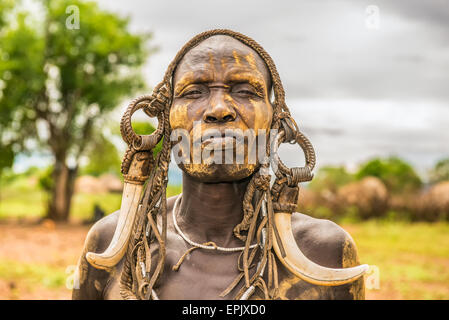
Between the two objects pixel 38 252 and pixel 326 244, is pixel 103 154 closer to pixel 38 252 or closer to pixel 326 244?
pixel 38 252

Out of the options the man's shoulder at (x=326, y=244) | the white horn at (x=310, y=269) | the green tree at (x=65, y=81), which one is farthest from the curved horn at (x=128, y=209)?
the green tree at (x=65, y=81)

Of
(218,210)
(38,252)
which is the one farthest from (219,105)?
(38,252)

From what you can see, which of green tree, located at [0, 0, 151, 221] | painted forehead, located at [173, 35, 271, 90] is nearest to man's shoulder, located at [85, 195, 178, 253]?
painted forehead, located at [173, 35, 271, 90]

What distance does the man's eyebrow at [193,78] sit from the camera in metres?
2.55

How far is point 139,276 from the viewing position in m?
2.54

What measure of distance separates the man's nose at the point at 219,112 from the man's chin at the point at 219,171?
229mm

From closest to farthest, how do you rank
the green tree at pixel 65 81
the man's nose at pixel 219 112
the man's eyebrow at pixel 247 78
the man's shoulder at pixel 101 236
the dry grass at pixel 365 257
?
the man's nose at pixel 219 112 → the man's eyebrow at pixel 247 78 → the man's shoulder at pixel 101 236 → the dry grass at pixel 365 257 → the green tree at pixel 65 81

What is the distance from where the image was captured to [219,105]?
2441 millimetres

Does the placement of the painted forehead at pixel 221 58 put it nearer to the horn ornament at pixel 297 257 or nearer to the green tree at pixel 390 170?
the horn ornament at pixel 297 257

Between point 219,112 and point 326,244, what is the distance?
926 millimetres

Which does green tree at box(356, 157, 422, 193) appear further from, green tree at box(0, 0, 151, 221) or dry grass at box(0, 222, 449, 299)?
green tree at box(0, 0, 151, 221)

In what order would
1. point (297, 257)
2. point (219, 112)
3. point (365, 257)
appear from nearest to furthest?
1. point (219, 112)
2. point (297, 257)
3. point (365, 257)

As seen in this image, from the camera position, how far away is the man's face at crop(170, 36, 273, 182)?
97.0 inches

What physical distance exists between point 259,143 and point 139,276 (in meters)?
0.92
